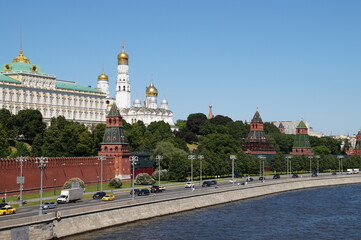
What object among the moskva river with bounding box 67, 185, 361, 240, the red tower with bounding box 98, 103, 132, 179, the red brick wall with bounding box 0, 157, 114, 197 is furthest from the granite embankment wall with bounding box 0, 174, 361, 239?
the red tower with bounding box 98, 103, 132, 179

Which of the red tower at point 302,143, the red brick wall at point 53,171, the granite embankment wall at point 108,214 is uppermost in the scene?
the red tower at point 302,143

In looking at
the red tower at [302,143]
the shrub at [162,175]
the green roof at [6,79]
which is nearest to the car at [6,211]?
the shrub at [162,175]

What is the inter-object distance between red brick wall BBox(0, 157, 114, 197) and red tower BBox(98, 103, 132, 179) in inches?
52.7

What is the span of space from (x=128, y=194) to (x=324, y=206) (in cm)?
2870

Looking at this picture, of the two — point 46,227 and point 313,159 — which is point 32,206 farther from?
point 313,159

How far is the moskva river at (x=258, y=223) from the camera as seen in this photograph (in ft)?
203

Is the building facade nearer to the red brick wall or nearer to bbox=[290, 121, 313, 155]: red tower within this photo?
the red brick wall

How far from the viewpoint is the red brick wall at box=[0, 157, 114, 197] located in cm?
8740

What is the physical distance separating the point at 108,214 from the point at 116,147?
51610 mm

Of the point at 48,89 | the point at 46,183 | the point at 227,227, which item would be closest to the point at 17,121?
the point at 48,89

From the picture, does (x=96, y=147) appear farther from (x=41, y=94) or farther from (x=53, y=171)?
(x=41, y=94)

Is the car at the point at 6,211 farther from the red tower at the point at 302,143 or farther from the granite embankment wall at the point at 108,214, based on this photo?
the red tower at the point at 302,143

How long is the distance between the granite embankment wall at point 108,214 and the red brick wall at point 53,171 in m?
24.4

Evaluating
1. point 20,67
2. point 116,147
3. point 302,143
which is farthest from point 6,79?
point 302,143
